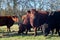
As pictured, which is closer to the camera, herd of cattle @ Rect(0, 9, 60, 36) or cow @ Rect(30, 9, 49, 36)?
herd of cattle @ Rect(0, 9, 60, 36)

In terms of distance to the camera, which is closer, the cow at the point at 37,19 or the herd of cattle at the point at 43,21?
the herd of cattle at the point at 43,21

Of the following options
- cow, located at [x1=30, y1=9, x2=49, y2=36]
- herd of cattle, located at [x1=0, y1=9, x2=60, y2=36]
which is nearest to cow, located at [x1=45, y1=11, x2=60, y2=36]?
herd of cattle, located at [x1=0, y1=9, x2=60, y2=36]

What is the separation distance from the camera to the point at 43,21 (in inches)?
594

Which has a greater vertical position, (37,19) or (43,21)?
(37,19)

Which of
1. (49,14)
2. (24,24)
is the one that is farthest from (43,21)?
(24,24)

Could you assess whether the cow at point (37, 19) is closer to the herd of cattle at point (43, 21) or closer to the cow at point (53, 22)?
the herd of cattle at point (43, 21)

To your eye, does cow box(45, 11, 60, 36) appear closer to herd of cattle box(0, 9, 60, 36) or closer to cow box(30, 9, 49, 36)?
herd of cattle box(0, 9, 60, 36)

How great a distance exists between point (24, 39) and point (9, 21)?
5989 millimetres

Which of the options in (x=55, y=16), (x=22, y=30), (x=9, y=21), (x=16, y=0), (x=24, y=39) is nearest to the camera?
(x=24, y=39)

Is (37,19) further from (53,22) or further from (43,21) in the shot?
(53,22)

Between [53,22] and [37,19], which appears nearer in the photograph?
[53,22]

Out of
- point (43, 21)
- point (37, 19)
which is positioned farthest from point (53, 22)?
point (37, 19)

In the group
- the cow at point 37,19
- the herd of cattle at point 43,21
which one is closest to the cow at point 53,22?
the herd of cattle at point 43,21

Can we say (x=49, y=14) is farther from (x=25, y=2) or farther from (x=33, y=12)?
(x=25, y=2)
